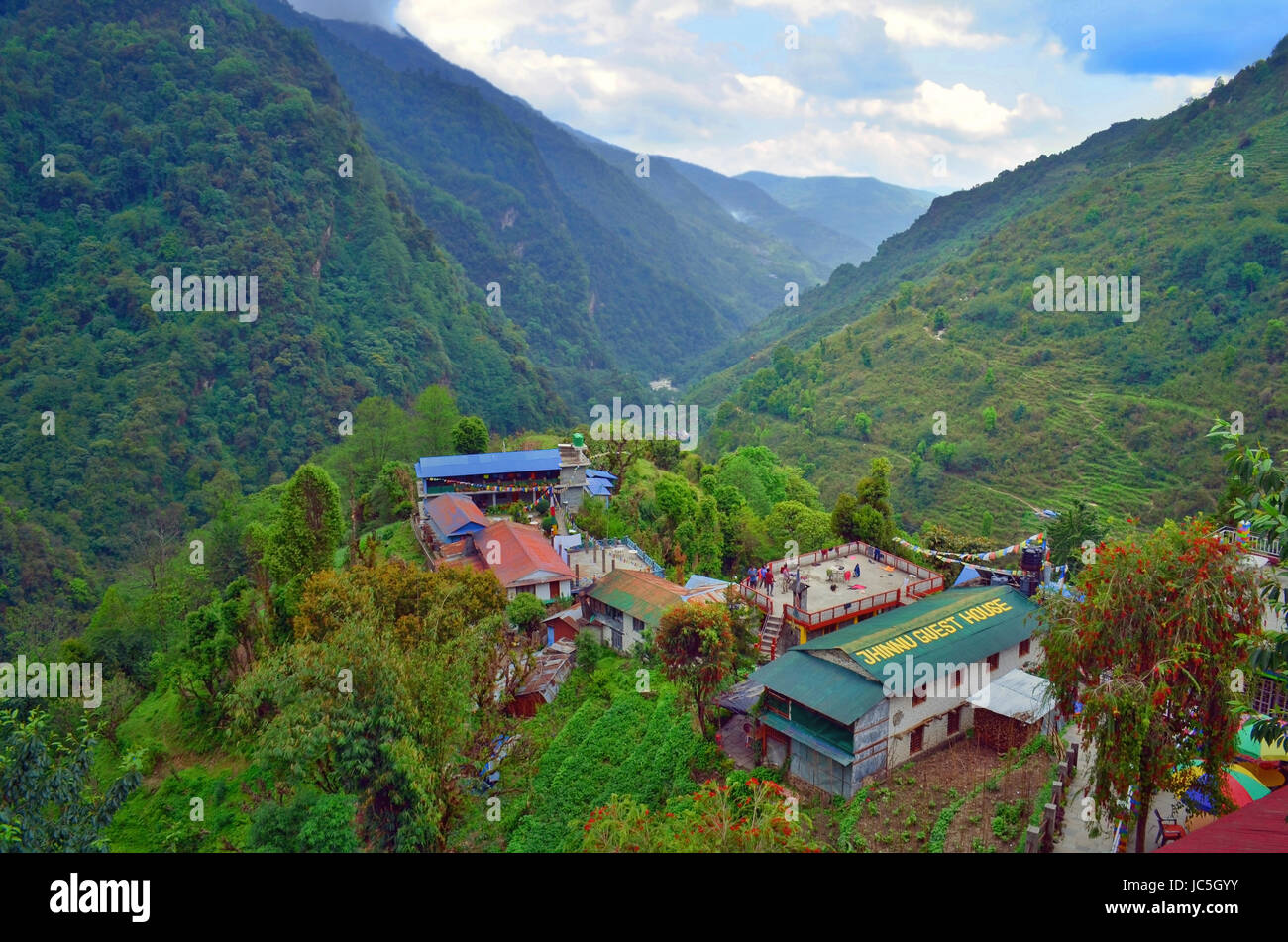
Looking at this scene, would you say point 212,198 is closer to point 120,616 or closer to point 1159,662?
point 120,616

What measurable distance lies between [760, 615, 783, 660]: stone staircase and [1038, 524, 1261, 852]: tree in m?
10.4

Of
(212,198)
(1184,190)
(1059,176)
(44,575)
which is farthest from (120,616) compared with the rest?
(1059,176)

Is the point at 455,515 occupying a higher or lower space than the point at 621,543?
higher

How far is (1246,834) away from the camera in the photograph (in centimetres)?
1080

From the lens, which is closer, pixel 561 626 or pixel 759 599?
pixel 759 599

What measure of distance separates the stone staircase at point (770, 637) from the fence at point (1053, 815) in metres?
8.33

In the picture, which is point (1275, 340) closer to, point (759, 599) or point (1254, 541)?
point (1254, 541)

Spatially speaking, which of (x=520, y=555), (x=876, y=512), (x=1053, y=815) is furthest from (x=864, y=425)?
(x=1053, y=815)

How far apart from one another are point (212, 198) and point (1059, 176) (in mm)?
109265

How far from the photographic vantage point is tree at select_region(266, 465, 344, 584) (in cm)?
2906

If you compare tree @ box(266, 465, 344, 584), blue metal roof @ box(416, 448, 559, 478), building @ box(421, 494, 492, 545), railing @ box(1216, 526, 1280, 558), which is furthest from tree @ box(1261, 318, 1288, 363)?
tree @ box(266, 465, 344, 584)

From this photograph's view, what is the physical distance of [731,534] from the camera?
4028 centimetres

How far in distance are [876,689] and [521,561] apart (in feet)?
51.9

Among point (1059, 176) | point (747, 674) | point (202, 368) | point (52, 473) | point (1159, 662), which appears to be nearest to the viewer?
point (1159, 662)
